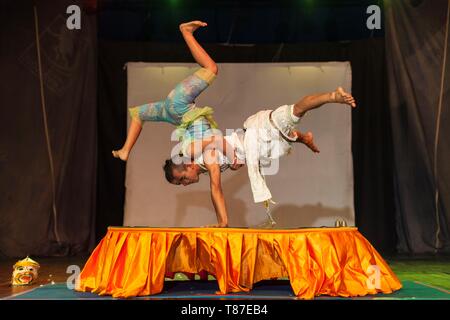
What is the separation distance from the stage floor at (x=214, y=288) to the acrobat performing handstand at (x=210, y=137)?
0.53 m

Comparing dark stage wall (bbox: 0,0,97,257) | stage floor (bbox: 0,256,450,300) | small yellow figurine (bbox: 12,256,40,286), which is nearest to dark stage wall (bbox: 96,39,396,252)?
dark stage wall (bbox: 0,0,97,257)

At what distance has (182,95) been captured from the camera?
3627 mm

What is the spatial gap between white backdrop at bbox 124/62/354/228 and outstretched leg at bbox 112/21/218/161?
2289mm

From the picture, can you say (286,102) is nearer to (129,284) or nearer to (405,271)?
(405,271)

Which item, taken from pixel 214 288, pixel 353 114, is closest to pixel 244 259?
pixel 214 288

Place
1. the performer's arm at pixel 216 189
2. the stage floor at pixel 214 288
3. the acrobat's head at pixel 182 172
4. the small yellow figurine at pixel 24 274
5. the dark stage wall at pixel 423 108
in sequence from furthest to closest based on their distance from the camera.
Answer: the dark stage wall at pixel 423 108 < the small yellow figurine at pixel 24 274 < the acrobat's head at pixel 182 172 < the performer's arm at pixel 216 189 < the stage floor at pixel 214 288

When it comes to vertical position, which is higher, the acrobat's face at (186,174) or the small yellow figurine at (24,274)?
the acrobat's face at (186,174)

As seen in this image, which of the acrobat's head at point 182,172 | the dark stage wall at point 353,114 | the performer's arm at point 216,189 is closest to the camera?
the performer's arm at point 216,189

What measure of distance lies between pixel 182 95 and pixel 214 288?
4.33 feet

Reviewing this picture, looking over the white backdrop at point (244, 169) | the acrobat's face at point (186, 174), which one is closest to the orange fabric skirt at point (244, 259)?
the acrobat's face at point (186, 174)

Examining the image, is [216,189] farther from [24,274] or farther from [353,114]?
[353,114]

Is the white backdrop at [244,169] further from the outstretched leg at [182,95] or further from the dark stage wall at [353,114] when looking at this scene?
the outstretched leg at [182,95]

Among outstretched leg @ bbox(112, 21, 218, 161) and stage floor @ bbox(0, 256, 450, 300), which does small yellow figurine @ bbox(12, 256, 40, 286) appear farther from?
outstretched leg @ bbox(112, 21, 218, 161)

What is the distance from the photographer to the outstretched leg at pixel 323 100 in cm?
329
